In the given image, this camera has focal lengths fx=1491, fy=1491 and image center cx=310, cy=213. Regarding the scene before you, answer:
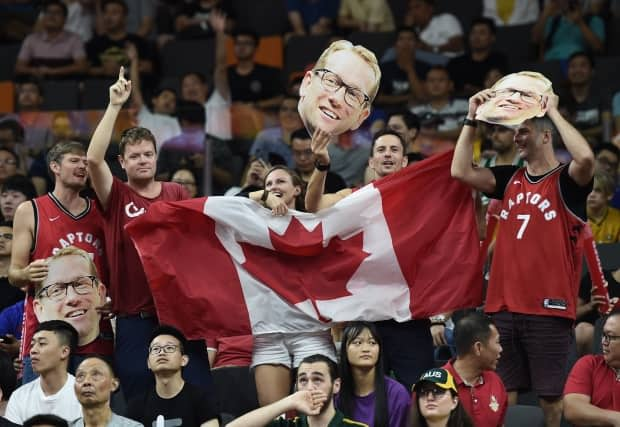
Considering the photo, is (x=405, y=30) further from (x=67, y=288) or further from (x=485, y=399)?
(x=485, y=399)

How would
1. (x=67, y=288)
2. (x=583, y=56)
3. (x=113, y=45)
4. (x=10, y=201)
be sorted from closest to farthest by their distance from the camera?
(x=67, y=288)
(x=10, y=201)
(x=583, y=56)
(x=113, y=45)

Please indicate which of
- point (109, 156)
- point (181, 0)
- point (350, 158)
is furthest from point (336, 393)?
point (181, 0)

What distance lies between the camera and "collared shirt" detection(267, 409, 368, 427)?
7.34 meters

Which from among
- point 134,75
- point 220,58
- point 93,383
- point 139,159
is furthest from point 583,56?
point 93,383

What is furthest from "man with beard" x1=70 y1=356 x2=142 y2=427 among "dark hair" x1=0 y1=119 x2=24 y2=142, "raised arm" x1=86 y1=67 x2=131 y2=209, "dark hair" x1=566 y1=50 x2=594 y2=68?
"dark hair" x1=566 y1=50 x2=594 y2=68

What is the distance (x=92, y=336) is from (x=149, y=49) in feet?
20.6

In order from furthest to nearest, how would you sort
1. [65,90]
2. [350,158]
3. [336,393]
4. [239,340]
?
[65,90], [350,158], [239,340], [336,393]

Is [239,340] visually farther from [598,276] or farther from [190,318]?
[598,276]

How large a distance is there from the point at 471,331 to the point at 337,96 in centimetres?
144

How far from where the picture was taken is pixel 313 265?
26.6 ft

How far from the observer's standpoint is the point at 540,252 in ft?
25.1

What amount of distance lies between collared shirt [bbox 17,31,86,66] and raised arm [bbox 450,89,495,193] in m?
6.98

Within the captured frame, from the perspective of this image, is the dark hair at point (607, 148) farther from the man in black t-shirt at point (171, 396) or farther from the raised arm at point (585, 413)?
the man in black t-shirt at point (171, 396)

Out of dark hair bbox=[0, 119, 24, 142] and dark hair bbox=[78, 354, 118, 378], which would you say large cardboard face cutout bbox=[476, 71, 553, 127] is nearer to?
dark hair bbox=[78, 354, 118, 378]
